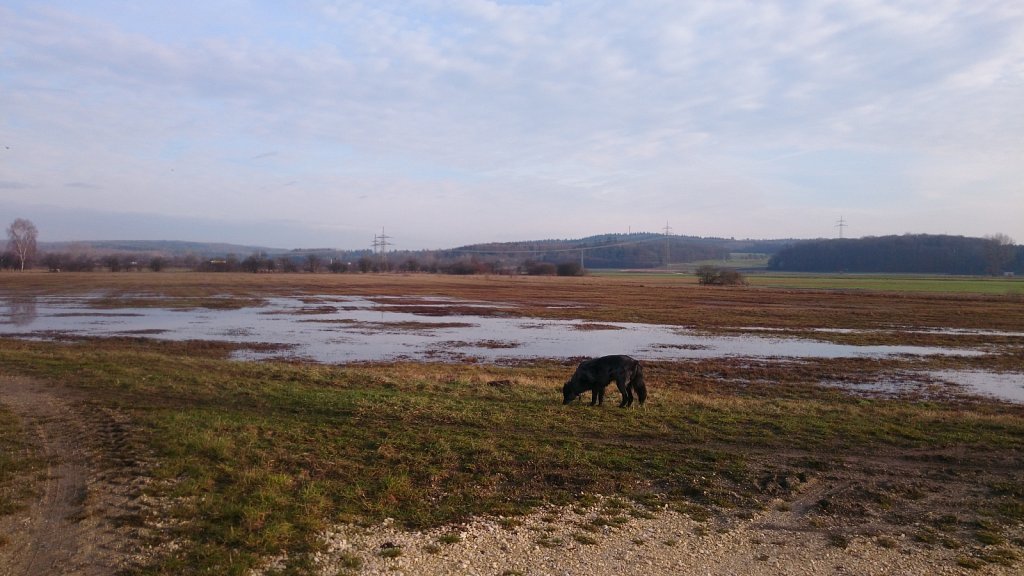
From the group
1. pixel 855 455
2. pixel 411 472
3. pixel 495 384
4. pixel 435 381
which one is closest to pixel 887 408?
pixel 855 455

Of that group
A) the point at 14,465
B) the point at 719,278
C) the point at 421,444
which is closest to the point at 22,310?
the point at 14,465

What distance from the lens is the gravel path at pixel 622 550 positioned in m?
6.46

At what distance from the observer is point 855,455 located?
10.8 metres

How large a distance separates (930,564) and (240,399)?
12.7 metres

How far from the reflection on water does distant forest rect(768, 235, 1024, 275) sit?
181276 millimetres

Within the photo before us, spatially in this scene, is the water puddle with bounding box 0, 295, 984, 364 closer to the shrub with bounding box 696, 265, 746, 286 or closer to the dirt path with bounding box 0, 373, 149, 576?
the dirt path with bounding box 0, 373, 149, 576

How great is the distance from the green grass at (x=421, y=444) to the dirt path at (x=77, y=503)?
0.47 meters

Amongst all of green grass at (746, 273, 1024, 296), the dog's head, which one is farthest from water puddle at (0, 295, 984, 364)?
green grass at (746, 273, 1024, 296)

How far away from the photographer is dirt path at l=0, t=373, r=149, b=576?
20.2 feet

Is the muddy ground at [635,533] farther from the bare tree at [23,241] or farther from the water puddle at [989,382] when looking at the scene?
the bare tree at [23,241]

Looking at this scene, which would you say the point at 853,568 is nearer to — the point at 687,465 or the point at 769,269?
the point at 687,465

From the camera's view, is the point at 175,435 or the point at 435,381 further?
the point at 435,381

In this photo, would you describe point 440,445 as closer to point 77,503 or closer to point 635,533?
point 635,533

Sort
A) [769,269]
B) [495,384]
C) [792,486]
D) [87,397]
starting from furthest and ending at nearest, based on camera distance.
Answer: [769,269]
[495,384]
[87,397]
[792,486]
